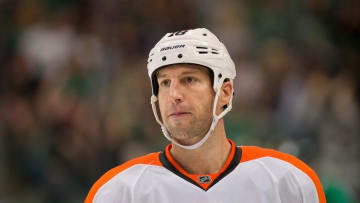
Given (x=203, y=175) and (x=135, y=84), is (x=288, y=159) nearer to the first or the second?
(x=203, y=175)

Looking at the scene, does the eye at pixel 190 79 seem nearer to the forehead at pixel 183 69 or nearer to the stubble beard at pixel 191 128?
the forehead at pixel 183 69

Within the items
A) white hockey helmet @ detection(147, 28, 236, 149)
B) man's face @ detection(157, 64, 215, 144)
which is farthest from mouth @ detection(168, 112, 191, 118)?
white hockey helmet @ detection(147, 28, 236, 149)

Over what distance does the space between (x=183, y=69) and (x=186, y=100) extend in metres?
0.14

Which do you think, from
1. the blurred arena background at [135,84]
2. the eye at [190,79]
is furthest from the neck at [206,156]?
the blurred arena background at [135,84]

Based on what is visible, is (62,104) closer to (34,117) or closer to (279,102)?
(34,117)

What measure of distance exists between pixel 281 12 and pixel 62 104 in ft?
7.93

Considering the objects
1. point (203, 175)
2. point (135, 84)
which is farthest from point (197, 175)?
point (135, 84)

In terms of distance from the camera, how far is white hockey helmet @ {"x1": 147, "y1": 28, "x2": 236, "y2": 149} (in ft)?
7.33

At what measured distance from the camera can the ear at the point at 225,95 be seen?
2357mm

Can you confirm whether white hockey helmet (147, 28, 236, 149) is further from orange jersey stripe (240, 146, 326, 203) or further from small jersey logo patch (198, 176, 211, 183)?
orange jersey stripe (240, 146, 326, 203)

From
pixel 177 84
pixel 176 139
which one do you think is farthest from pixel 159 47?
pixel 176 139

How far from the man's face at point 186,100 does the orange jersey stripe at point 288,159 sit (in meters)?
0.28

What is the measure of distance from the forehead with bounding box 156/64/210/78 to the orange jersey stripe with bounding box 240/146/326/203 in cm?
45

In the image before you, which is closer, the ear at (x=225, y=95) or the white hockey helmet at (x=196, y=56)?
the white hockey helmet at (x=196, y=56)
